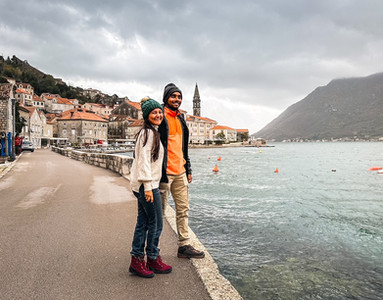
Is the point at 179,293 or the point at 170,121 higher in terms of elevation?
the point at 170,121

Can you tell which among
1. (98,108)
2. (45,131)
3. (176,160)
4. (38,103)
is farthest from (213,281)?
(98,108)

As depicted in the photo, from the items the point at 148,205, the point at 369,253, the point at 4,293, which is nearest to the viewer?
the point at 4,293

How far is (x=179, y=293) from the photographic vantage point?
9.62 feet

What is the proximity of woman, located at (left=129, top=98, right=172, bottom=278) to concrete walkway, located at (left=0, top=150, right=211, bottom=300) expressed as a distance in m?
0.16

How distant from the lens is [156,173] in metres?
3.32

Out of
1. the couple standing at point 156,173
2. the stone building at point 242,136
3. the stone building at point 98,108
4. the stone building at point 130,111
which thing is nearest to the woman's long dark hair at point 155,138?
the couple standing at point 156,173

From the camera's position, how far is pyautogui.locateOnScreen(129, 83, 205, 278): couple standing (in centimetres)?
321

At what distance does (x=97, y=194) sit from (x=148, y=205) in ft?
18.6

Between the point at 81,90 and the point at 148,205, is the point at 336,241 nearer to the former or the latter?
the point at 148,205

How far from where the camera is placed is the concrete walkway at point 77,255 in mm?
2945

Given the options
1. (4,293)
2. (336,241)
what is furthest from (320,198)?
(4,293)

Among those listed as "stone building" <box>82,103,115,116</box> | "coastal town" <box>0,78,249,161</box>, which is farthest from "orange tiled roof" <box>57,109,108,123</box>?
"stone building" <box>82,103,115,116</box>

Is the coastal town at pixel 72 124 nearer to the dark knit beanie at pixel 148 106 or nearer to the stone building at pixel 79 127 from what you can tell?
the stone building at pixel 79 127

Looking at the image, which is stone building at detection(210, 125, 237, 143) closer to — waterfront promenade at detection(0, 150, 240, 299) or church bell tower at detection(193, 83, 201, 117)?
church bell tower at detection(193, 83, 201, 117)
